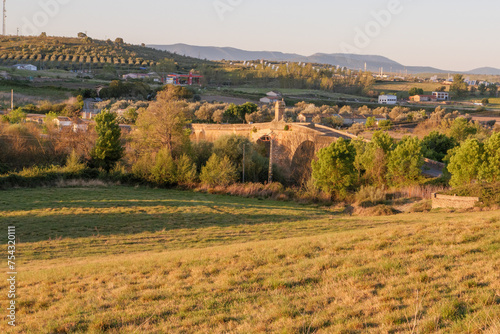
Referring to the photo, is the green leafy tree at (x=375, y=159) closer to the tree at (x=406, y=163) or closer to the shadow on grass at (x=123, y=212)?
the tree at (x=406, y=163)

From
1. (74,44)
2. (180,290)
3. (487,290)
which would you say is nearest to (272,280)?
(180,290)

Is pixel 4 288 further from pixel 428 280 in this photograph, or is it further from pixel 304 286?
pixel 428 280

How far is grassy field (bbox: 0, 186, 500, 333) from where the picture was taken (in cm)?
591

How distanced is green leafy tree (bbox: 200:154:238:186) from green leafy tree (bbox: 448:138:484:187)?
42.7ft

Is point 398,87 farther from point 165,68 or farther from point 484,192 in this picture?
point 484,192

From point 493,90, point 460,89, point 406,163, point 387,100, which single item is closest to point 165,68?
point 387,100

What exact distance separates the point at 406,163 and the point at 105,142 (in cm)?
1896

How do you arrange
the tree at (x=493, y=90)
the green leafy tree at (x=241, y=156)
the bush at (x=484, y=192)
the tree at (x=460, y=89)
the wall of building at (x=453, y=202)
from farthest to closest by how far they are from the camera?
1. the tree at (x=493, y=90)
2. the tree at (x=460, y=89)
3. the green leafy tree at (x=241, y=156)
4. the wall of building at (x=453, y=202)
5. the bush at (x=484, y=192)

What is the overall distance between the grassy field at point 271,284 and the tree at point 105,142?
1564 cm

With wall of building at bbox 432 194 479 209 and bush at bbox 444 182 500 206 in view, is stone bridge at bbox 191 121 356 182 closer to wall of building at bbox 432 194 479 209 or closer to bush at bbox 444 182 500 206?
wall of building at bbox 432 194 479 209

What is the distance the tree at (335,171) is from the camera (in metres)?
27.4

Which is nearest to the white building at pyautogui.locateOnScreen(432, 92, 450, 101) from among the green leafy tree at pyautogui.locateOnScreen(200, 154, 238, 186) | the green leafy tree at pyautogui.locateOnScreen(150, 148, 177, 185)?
the green leafy tree at pyautogui.locateOnScreen(200, 154, 238, 186)

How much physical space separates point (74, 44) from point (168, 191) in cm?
10087

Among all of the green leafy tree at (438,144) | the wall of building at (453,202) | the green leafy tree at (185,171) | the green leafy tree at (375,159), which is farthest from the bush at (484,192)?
the green leafy tree at (438,144)
